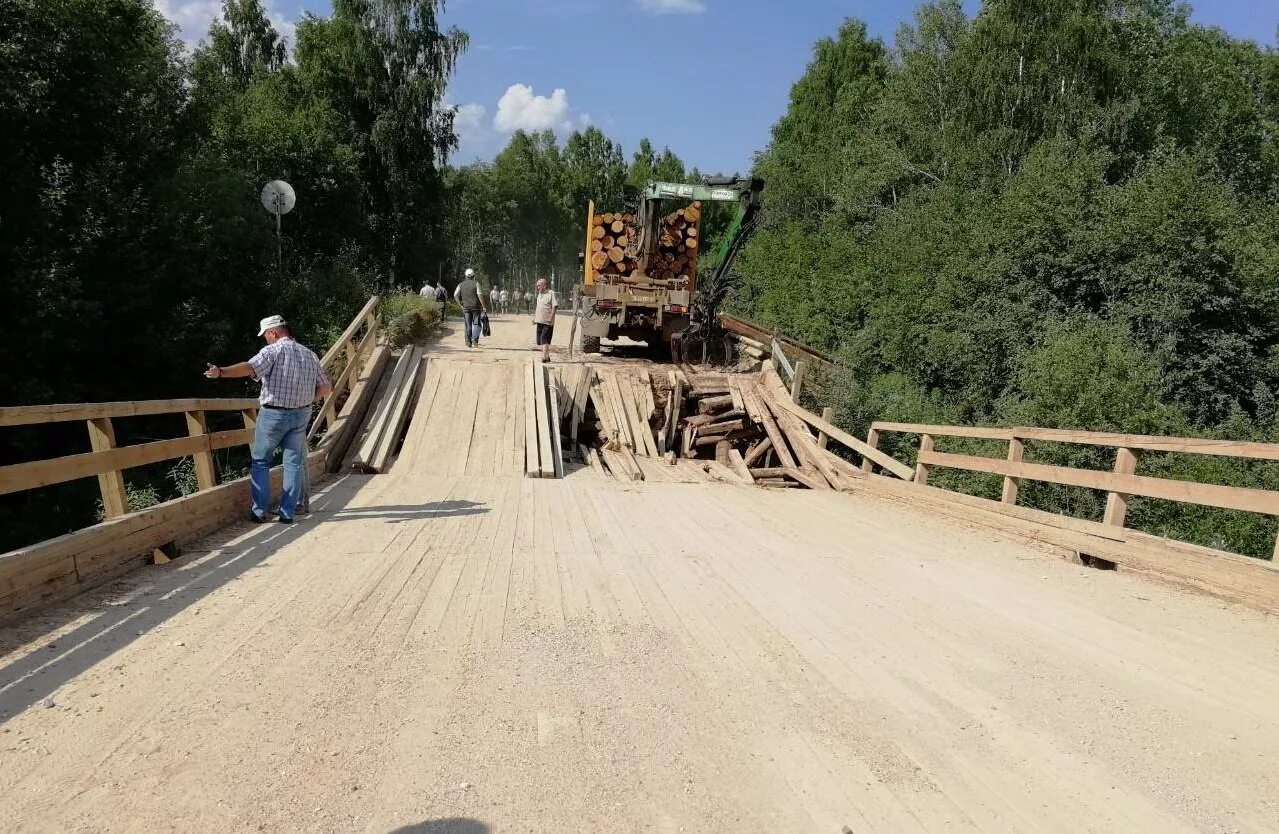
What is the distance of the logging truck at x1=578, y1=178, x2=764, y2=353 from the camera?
16344 mm

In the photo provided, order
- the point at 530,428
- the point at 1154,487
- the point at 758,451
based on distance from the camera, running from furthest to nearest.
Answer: the point at 758,451 < the point at 530,428 < the point at 1154,487

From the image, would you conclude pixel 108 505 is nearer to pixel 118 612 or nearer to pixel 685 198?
pixel 118 612

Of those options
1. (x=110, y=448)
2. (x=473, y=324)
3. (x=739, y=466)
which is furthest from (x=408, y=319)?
(x=110, y=448)

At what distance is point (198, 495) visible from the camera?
257 inches

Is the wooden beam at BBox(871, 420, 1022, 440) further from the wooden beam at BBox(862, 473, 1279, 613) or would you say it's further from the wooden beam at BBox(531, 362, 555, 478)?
the wooden beam at BBox(531, 362, 555, 478)

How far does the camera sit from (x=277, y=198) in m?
17.9

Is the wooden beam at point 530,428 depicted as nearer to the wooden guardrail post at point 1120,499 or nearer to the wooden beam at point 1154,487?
the wooden beam at point 1154,487

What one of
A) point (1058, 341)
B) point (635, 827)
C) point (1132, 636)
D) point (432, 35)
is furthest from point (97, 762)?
point (432, 35)

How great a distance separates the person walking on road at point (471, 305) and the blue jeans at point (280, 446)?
10166 mm

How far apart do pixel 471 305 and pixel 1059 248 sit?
1349cm

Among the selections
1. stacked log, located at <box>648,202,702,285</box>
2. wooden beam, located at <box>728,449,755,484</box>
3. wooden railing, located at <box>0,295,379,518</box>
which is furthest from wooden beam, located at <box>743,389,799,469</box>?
wooden railing, located at <box>0,295,379,518</box>

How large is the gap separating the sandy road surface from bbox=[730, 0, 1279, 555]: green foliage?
26.3 feet

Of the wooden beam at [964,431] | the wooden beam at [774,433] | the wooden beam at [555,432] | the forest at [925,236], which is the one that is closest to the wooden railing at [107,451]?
the wooden beam at [555,432]

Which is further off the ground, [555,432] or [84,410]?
[84,410]
